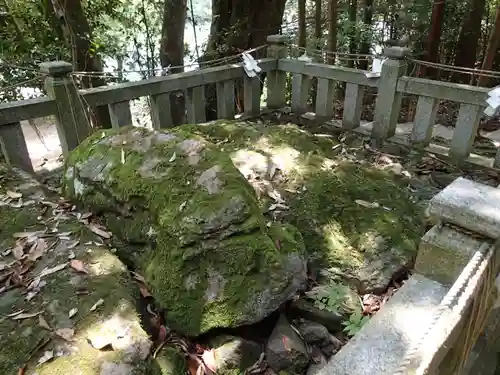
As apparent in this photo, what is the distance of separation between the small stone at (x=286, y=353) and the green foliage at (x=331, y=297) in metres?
0.38

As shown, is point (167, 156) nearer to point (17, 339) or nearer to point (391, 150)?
point (17, 339)

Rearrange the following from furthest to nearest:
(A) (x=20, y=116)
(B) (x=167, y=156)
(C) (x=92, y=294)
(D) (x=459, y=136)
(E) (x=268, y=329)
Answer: (D) (x=459, y=136)
(A) (x=20, y=116)
(B) (x=167, y=156)
(E) (x=268, y=329)
(C) (x=92, y=294)

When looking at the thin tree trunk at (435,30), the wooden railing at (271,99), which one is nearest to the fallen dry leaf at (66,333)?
the wooden railing at (271,99)

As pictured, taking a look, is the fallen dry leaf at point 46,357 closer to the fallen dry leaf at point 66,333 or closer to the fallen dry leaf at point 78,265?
the fallen dry leaf at point 66,333

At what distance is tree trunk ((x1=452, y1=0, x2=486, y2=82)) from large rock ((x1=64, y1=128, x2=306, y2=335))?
8.33 meters

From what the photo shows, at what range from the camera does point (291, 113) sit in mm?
6238

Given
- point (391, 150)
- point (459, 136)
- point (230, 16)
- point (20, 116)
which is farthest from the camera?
point (230, 16)

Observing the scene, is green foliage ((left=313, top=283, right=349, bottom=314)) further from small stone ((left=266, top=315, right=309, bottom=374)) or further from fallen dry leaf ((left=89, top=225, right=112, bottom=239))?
fallen dry leaf ((left=89, top=225, right=112, bottom=239))

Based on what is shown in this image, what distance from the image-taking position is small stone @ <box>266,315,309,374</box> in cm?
275

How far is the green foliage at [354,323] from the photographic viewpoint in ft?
9.89

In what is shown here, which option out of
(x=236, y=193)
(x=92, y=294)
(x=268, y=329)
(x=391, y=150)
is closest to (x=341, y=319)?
(x=268, y=329)

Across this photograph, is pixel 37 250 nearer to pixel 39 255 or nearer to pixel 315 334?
pixel 39 255

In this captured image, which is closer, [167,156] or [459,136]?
[167,156]

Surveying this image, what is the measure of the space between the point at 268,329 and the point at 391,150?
10.3 ft
